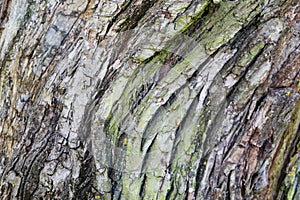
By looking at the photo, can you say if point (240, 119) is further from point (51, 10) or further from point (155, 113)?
point (51, 10)

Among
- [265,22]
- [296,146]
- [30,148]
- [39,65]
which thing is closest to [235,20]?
[265,22]

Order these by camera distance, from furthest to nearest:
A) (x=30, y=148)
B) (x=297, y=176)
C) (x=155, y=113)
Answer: (x=30, y=148)
(x=155, y=113)
(x=297, y=176)

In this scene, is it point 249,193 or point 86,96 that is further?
A: point 86,96

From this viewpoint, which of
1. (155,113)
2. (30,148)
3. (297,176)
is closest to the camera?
(297,176)

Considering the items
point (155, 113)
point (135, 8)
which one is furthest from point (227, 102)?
point (135, 8)

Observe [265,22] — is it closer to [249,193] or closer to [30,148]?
[249,193]

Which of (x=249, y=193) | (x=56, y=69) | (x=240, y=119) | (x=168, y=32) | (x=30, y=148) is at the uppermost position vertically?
(x=168, y=32)

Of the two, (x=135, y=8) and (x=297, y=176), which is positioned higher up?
(x=135, y=8)
